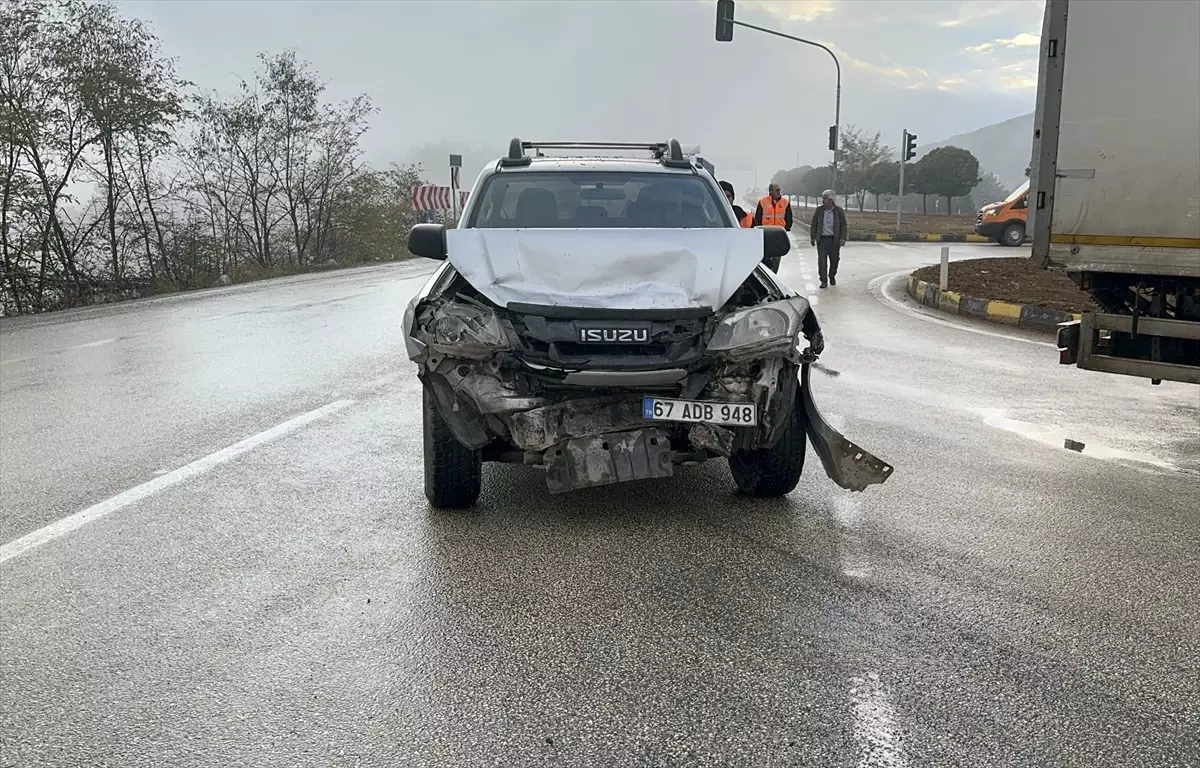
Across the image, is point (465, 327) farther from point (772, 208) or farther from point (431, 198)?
point (431, 198)

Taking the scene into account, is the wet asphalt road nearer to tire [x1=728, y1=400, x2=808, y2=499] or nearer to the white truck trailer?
tire [x1=728, y1=400, x2=808, y2=499]

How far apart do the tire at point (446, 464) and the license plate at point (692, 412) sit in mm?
960

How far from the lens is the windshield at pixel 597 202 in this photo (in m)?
5.89

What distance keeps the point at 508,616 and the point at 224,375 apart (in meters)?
6.17

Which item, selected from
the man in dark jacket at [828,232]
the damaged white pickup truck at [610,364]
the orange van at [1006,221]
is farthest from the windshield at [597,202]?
the orange van at [1006,221]

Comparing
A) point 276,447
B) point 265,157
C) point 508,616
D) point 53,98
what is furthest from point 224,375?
point 265,157

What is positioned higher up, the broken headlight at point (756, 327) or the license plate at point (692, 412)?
the broken headlight at point (756, 327)

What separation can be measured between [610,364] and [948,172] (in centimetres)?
6173

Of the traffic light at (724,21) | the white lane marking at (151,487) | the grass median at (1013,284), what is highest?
the traffic light at (724,21)

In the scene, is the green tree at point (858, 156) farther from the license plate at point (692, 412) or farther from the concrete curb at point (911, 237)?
the license plate at point (692, 412)

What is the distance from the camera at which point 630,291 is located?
446 centimetres

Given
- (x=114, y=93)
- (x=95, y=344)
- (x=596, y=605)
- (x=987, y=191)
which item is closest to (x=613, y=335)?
(x=596, y=605)

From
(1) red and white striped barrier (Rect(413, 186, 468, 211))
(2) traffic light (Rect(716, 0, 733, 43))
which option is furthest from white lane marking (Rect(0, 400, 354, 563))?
(1) red and white striped barrier (Rect(413, 186, 468, 211))

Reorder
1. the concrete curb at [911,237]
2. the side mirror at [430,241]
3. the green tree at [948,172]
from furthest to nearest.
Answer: the green tree at [948,172] → the concrete curb at [911,237] → the side mirror at [430,241]
